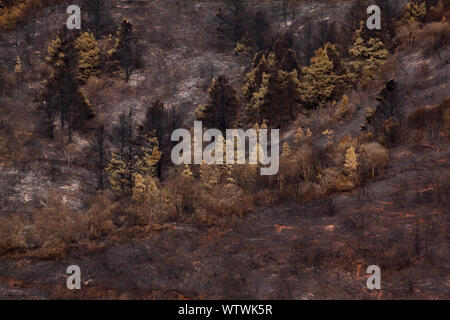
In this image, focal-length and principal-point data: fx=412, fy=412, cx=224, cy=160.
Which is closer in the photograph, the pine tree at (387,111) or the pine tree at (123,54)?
the pine tree at (387,111)

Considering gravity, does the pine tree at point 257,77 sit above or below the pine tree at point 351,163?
above

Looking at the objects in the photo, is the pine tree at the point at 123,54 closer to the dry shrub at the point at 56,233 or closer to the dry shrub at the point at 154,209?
the dry shrub at the point at 154,209

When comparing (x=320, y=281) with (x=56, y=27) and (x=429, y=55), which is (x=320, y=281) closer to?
(x=429, y=55)

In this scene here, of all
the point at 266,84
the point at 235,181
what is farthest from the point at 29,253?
the point at 266,84

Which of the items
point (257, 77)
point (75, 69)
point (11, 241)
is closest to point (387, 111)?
point (257, 77)

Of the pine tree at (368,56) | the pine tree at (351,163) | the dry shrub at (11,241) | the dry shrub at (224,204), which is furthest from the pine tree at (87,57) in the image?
the pine tree at (351,163)
